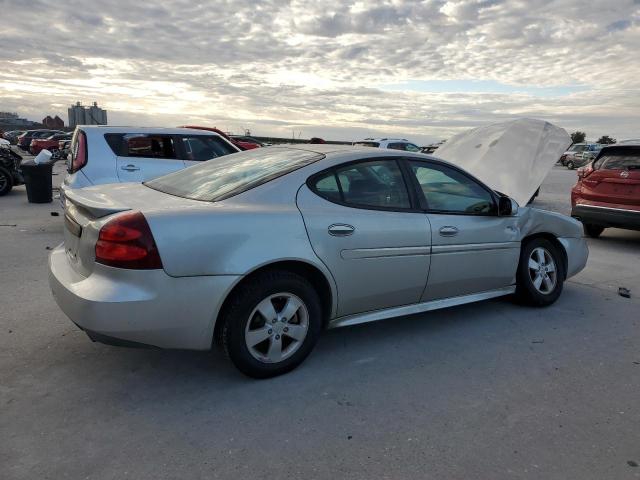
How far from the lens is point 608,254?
7629 millimetres

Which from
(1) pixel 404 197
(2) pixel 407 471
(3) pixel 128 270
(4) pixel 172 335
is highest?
(1) pixel 404 197

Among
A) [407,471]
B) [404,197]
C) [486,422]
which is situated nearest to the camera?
[407,471]

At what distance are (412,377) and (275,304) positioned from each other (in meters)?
1.04

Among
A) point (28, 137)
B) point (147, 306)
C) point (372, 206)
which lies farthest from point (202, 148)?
point (28, 137)

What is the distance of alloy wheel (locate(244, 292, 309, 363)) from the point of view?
3240mm

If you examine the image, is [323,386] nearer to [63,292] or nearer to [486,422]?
[486,422]

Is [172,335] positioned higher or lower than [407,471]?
higher

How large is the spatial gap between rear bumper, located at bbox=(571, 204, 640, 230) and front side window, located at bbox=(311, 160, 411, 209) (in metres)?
5.48

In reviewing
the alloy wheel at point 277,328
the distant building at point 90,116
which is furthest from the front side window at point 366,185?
the distant building at point 90,116

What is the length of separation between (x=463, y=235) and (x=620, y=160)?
5567mm

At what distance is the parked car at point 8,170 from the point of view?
1252 cm

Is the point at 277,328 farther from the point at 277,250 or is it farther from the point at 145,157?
the point at 145,157

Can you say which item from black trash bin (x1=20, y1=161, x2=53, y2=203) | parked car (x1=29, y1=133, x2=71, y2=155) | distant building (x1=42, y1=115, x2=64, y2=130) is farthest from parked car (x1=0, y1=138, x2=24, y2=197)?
distant building (x1=42, y1=115, x2=64, y2=130)

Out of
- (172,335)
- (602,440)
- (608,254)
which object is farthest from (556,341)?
(608,254)
